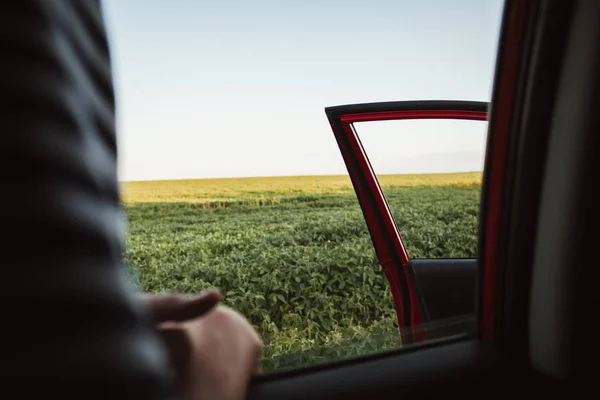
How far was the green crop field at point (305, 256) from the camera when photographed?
6410 millimetres

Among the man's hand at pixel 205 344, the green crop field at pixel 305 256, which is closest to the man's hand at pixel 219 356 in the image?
the man's hand at pixel 205 344

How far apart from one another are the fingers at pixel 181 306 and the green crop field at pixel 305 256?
2.89ft

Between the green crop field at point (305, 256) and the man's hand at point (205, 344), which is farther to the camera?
the green crop field at point (305, 256)

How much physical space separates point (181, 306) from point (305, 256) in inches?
321

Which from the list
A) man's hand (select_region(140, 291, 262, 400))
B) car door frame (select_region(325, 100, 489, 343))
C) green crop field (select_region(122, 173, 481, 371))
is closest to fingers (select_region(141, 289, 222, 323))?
man's hand (select_region(140, 291, 262, 400))

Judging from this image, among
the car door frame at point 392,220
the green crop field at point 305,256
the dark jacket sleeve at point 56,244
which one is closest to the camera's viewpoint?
the dark jacket sleeve at point 56,244

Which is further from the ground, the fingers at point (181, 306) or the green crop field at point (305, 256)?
the fingers at point (181, 306)

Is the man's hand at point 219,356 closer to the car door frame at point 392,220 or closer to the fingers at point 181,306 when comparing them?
the fingers at point 181,306

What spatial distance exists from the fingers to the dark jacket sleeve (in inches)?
15.3

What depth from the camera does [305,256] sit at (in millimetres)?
8930

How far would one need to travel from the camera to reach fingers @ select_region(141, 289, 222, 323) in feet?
2.67

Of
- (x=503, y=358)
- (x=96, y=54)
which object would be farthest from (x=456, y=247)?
(x=96, y=54)

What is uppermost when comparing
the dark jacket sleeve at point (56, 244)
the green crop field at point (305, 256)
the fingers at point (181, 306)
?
the dark jacket sleeve at point (56, 244)

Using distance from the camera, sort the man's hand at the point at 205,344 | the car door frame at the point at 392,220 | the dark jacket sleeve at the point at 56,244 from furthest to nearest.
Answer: the car door frame at the point at 392,220, the man's hand at the point at 205,344, the dark jacket sleeve at the point at 56,244
